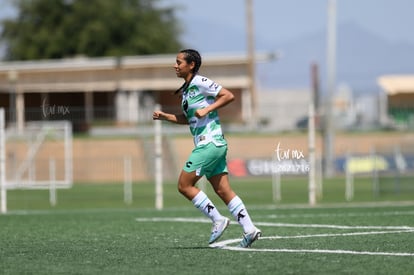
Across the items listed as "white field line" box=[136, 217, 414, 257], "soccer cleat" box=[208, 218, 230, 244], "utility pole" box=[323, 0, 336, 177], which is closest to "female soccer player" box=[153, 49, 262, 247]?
"soccer cleat" box=[208, 218, 230, 244]

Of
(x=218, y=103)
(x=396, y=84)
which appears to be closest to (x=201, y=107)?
(x=218, y=103)

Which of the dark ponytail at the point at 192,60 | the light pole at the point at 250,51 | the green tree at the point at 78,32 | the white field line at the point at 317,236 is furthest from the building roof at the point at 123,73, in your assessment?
the dark ponytail at the point at 192,60

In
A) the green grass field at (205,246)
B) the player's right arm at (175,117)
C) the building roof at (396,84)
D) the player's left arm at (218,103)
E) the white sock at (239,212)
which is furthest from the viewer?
the building roof at (396,84)

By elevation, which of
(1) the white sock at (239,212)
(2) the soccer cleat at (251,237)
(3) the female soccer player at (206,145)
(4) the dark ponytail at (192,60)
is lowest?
(2) the soccer cleat at (251,237)

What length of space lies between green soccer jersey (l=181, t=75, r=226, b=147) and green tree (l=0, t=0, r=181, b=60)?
71492 millimetres

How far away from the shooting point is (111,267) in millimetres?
10727

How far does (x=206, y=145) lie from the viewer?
12492 mm

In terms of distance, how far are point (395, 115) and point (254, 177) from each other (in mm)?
16549

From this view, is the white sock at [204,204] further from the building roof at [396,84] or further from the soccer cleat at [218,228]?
the building roof at [396,84]

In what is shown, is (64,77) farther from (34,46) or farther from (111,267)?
(111,267)

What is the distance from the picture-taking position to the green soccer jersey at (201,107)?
12547 millimetres

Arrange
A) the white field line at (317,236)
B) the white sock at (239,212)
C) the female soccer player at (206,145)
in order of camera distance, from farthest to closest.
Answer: the white sock at (239,212)
the female soccer player at (206,145)
the white field line at (317,236)

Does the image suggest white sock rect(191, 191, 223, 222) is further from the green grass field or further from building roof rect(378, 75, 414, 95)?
building roof rect(378, 75, 414, 95)

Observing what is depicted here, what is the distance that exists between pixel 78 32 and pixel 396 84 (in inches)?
984
